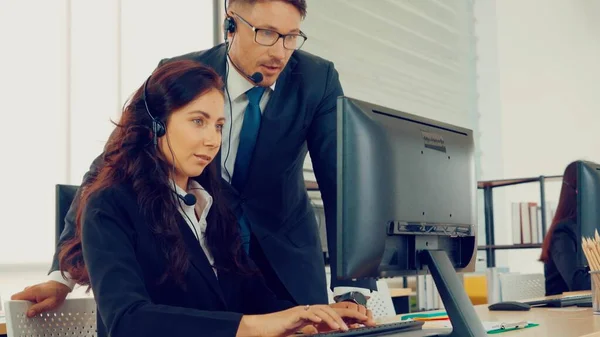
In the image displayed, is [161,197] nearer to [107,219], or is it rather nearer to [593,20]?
[107,219]

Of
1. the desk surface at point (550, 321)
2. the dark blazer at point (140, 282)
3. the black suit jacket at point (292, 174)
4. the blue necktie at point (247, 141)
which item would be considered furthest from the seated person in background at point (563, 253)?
the dark blazer at point (140, 282)

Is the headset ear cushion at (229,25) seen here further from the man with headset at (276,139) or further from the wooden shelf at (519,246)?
the wooden shelf at (519,246)

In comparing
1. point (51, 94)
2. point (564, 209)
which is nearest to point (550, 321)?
point (564, 209)

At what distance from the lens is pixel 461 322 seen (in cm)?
124

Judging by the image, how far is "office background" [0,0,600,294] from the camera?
3006 mm

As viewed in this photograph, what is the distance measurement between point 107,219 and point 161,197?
4.8 inches

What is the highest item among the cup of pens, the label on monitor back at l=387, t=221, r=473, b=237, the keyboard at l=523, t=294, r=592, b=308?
the label on monitor back at l=387, t=221, r=473, b=237

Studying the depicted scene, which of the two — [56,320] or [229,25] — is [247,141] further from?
[56,320]

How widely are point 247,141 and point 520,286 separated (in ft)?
5.55

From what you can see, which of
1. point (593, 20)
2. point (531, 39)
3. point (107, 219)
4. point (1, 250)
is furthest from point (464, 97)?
point (107, 219)

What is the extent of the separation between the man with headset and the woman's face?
0.19 meters

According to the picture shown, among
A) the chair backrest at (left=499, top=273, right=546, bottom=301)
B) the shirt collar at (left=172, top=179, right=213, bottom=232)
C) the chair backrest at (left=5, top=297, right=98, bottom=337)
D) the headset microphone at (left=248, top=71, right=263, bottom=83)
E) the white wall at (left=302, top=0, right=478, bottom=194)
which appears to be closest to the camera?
the chair backrest at (left=5, top=297, right=98, bottom=337)

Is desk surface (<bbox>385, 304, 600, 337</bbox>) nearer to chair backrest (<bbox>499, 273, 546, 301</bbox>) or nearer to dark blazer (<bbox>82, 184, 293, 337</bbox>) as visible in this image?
dark blazer (<bbox>82, 184, 293, 337</bbox>)

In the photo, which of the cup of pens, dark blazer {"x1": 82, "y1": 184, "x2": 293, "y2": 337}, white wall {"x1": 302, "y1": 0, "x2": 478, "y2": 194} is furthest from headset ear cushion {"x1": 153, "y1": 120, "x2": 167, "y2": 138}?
white wall {"x1": 302, "y1": 0, "x2": 478, "y2": 194}
